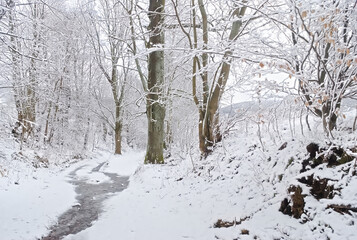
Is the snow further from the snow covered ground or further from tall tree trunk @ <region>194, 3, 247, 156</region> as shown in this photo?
tall tree trunk @ <region>194, 3, 247, 156</region>

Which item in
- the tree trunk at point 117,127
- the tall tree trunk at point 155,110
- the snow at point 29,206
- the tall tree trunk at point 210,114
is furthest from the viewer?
the tree trunk at point 117,127

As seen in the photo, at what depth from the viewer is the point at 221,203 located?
15.2 ft

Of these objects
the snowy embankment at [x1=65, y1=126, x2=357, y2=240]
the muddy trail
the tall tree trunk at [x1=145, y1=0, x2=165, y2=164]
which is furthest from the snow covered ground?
the tall tree trunk at [x1=145, y1=0, x2=165, y2=164]

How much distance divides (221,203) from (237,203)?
0.41 m

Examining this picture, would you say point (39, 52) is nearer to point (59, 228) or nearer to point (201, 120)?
point (59, 228)

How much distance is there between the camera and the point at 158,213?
17.0 feet

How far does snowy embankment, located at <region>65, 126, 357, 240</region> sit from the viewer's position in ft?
9.25

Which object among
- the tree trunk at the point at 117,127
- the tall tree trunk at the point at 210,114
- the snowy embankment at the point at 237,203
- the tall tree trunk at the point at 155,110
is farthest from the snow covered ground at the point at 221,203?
the tree trunk at the point at 117,127

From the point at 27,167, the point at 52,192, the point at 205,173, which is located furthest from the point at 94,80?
the point at 205,173

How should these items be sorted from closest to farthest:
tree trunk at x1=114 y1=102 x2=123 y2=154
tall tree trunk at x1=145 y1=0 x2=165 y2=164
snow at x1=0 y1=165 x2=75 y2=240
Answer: snow at x1=0 y1=165 x2=75 y2=240
tall tree trunk at x1=145 y1=0 x2=165 y2=164
tree trunk at x1=114 y1=102 x2=123 y2=154

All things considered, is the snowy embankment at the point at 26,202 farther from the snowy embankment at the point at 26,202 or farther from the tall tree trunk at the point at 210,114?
the tall tree trunk at the point at 210,114

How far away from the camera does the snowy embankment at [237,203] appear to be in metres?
2.82

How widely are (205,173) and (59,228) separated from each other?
134 inches

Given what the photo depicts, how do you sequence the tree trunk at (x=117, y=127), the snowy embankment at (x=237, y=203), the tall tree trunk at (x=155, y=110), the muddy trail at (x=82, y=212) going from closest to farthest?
the snowy embankment at (x=237, y=203), the muddy trail at (x=82, y=212), the tall tree trunk at (x=155, y=110), the tree trunk at (x=117, y=127)
